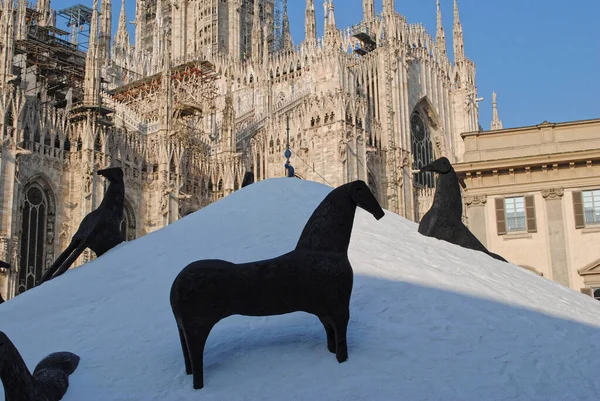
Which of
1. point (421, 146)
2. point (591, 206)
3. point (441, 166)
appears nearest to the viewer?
point (441, 166)

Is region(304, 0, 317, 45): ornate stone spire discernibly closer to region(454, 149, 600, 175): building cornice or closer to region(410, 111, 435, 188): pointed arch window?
region(410, 111, 435, 188): pointed arch window

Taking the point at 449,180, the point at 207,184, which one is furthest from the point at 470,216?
the point at 207,184

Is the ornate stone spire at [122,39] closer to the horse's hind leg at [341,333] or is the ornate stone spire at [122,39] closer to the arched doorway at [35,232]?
the arched doorway at [35,232]

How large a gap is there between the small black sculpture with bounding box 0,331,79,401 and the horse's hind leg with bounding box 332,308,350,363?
10.1 ft

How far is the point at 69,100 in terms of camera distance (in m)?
39.6

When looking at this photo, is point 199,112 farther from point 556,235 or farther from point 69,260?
point 69,260

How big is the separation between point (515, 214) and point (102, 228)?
18.4m

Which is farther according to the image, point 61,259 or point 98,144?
point 98,144

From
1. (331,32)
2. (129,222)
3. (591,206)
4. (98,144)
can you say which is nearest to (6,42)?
(98,144)

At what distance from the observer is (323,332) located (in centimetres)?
883

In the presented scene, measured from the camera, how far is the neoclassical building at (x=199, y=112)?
109 ft

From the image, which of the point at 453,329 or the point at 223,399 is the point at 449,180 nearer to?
the point at 453,329

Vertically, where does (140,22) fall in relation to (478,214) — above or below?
above

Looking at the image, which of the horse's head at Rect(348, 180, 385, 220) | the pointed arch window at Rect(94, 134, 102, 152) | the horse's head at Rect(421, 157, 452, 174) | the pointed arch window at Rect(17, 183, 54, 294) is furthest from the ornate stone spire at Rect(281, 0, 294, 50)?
the horse's head at Rect(348, 180, 385, 220)
